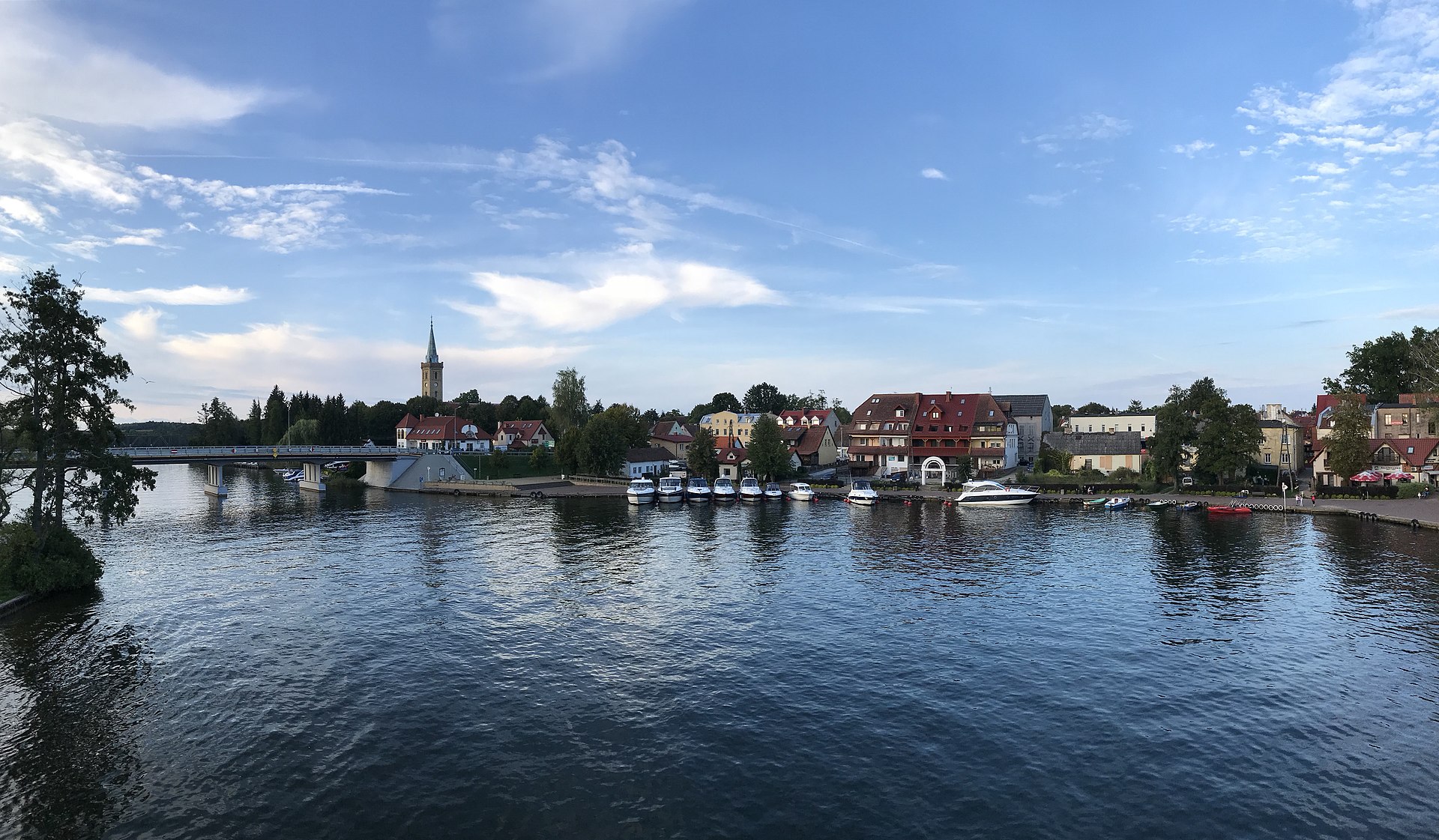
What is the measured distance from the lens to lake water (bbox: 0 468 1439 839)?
20469 mm

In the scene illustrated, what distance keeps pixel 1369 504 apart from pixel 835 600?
72671mm

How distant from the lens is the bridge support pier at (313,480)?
125m

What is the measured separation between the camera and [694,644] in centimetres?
3541

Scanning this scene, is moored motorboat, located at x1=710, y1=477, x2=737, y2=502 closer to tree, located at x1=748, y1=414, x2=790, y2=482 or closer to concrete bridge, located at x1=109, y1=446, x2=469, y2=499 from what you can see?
tree, located at x1=748, y1=414, x2=790, y2=482

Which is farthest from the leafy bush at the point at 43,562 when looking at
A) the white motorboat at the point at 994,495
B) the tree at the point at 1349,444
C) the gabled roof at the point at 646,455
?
the tree at the point at 1349,444

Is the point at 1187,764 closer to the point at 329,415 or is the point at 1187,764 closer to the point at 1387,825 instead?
the point at 1387,825

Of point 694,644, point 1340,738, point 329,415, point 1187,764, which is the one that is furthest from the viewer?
point 329,415

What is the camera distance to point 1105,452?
113 meters

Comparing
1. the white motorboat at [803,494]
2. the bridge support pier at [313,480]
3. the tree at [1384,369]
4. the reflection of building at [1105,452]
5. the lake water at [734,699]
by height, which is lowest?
the lake water at [734,699]

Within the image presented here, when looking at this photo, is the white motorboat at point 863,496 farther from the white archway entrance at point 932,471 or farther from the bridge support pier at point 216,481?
the bridge support pier at point 216,481

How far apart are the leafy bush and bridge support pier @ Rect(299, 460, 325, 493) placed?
8076cm

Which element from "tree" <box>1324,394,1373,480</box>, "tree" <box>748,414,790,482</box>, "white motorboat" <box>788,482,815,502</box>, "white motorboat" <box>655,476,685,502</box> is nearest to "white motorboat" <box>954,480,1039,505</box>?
"white motorboat" <box>788,482,815,502</box>

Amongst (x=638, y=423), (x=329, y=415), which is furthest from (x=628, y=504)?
(x=329, y=415)

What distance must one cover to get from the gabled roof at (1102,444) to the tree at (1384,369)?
→ 4567 cm
